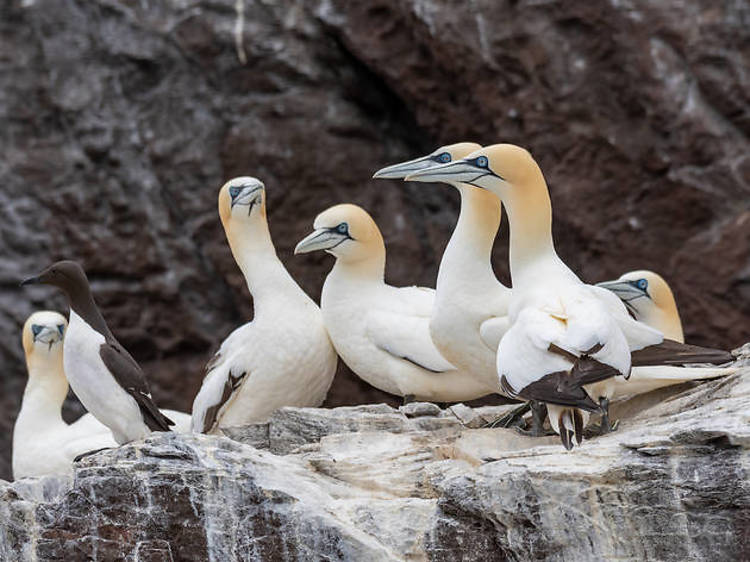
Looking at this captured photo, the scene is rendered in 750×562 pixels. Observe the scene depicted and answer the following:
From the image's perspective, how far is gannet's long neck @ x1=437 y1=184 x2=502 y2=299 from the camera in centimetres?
709

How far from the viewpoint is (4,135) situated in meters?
12.3

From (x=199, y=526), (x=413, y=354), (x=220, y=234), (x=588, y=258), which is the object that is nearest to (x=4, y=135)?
(x=220, y=234)

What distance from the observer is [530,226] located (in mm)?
6566

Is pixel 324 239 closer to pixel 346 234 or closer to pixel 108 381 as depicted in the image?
pixel 346 234

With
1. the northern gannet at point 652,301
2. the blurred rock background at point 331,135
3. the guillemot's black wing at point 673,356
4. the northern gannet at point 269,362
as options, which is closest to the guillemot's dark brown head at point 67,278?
the northern gannet at point 269,362

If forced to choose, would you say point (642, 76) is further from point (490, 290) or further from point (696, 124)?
point (490, 290)

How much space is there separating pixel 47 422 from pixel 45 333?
1.86ft

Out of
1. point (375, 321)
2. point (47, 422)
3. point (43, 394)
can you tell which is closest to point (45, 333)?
point (43, 394)

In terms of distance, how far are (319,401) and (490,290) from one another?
1.58m

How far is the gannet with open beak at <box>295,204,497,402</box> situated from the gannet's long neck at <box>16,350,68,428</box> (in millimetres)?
2086

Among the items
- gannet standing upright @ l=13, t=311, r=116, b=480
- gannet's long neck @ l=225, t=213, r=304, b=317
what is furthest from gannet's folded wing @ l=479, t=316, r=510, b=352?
gannet standing upright @ l=13, t=311, r=116, b=480

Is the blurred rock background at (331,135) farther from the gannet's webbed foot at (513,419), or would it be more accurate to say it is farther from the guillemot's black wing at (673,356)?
the guillemot's black wing at (673,356)

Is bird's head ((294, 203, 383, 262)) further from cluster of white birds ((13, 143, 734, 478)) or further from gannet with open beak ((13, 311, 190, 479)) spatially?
gannet with open beak ((13, 311, 190, 479))

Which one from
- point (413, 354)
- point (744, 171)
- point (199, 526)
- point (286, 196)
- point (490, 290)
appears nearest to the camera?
point (199, 526)
